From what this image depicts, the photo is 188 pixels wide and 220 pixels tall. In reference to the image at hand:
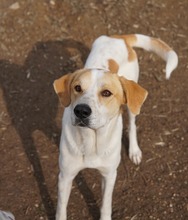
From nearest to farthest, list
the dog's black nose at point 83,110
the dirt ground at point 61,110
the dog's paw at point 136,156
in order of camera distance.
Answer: the dog's black nose at point 83,110 < the dirt ground at point 61,110 < the dog's paw at point 136,156

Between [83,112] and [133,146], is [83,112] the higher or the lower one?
the higher one

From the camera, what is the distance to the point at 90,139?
13.4ft

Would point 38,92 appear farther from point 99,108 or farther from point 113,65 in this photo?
point 99,108

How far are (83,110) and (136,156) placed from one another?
1980 millimetres

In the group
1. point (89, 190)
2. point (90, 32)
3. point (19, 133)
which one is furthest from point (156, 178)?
point (90, 32)

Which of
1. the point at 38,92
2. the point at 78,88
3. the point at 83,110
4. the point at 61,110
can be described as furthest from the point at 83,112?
the point at 38,92

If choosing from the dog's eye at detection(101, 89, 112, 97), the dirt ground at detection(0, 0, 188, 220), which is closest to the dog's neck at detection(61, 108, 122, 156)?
the dog's eye at detection(101, 89, 112, 97)

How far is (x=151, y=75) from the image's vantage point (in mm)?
6688

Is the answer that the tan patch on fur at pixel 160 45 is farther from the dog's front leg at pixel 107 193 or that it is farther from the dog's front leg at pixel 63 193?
the dog's front leg at pixel 63 193

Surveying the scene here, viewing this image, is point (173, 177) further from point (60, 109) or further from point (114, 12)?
point (114, 12)

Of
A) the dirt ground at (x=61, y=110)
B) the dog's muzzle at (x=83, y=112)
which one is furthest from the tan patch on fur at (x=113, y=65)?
the dirt ground at (x=61, y=110)

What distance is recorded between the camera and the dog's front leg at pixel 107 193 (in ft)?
14.4

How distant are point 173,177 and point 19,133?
189 cm

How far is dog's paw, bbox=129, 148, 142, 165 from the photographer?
5.38 metres
